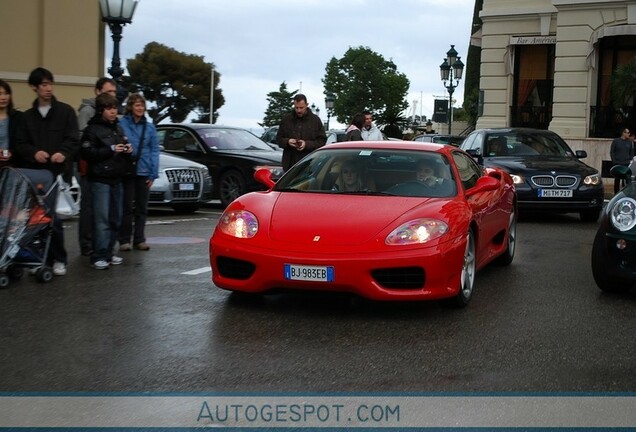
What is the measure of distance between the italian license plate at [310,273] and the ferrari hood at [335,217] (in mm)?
234

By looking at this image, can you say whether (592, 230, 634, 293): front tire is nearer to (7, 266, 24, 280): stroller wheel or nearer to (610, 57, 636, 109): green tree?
(7, 266, 24, 280): stroller wheel

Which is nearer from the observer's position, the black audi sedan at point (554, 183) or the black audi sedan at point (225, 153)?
the black audi sedan at point (554, 183)

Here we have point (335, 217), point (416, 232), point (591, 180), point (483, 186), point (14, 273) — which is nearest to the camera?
point (416, 232)

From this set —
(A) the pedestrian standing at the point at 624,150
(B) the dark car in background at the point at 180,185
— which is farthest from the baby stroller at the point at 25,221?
(A) the pedestrian standing at the point at 624,150

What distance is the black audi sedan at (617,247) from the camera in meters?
8.10

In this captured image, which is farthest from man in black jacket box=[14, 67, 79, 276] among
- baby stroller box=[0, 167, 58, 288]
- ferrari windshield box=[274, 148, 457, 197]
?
ferrari windshield box=[274, 148, 457, 197]

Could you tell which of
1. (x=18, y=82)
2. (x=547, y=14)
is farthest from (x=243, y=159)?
(x=547, y=14)

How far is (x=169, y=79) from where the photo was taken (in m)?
73.6

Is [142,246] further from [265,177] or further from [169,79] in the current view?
[169,79]

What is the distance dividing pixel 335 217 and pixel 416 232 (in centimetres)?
63

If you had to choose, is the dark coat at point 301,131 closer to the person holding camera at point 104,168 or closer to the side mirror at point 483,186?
Result: the person holding camera at point 104,168

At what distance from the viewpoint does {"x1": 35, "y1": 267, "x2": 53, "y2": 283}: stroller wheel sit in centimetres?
859

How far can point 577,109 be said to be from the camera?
104ft

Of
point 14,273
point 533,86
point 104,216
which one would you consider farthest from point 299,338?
point 533,86
